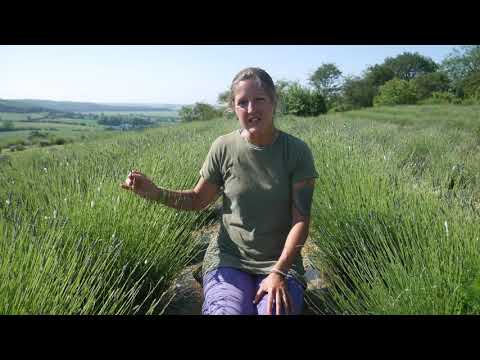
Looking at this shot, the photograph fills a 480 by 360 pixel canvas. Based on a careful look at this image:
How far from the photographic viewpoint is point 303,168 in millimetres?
1828

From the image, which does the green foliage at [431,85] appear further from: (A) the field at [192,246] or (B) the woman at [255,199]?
(B) the woman at [255,199]

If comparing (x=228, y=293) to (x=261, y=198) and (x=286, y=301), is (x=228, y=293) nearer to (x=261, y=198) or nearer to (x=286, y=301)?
(x=286, y=301)

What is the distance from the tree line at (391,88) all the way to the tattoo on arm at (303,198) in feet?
A: 43.6

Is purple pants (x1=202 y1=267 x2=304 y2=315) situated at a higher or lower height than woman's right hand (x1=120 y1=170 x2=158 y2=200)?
lower

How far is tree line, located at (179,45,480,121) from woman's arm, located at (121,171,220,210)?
42.9 ft

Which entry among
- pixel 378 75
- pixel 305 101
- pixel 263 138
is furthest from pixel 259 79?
pixel 378 75

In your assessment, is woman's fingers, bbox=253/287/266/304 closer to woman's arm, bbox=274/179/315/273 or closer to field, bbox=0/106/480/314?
woman's arm, bbox=274/179/315/273

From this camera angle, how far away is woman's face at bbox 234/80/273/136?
175 centimetres

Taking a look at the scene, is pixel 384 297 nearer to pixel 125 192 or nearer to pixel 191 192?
pixel 191 192

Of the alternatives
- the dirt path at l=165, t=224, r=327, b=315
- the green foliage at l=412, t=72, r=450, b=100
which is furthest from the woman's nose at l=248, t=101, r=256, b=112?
the green foliage at l=412, t=72, r=450, b=100

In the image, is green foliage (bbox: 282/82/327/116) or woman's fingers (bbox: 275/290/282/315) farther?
green foliage (bbox: 282/82/327/116)
